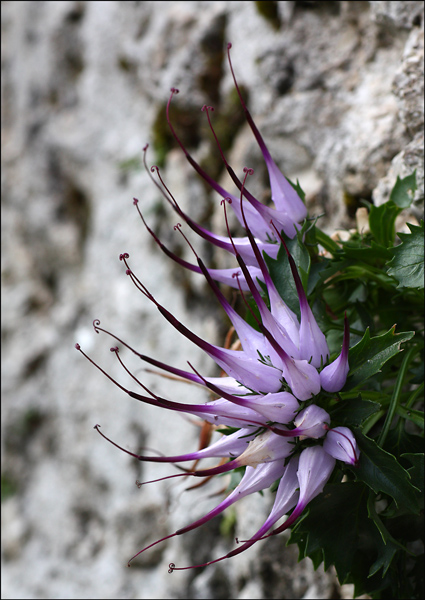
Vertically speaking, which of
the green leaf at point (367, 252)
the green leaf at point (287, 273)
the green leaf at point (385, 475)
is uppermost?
the green leaf at point (287, 273)

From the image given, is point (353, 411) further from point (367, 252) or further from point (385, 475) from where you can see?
point (367, 252)

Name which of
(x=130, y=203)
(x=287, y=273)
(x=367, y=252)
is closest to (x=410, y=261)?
(x=367, y=252)

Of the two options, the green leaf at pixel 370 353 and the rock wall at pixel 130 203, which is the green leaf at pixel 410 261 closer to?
the green leaf at pixel 370 353

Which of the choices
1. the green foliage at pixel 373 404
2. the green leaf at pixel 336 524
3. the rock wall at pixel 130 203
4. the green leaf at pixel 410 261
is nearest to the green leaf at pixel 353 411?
the green foliage at pixel 373 404

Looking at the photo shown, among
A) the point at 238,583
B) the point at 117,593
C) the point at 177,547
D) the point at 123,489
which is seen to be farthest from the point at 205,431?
the point at 123,489

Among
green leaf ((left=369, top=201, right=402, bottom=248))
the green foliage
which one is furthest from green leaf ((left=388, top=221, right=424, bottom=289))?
green leaf ((left=369, top=201, right=402, bottom=248))

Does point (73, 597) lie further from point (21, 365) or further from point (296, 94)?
point (296, 94)

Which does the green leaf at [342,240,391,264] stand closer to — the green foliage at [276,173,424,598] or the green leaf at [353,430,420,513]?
the green foliage at [276,173,424,598]
